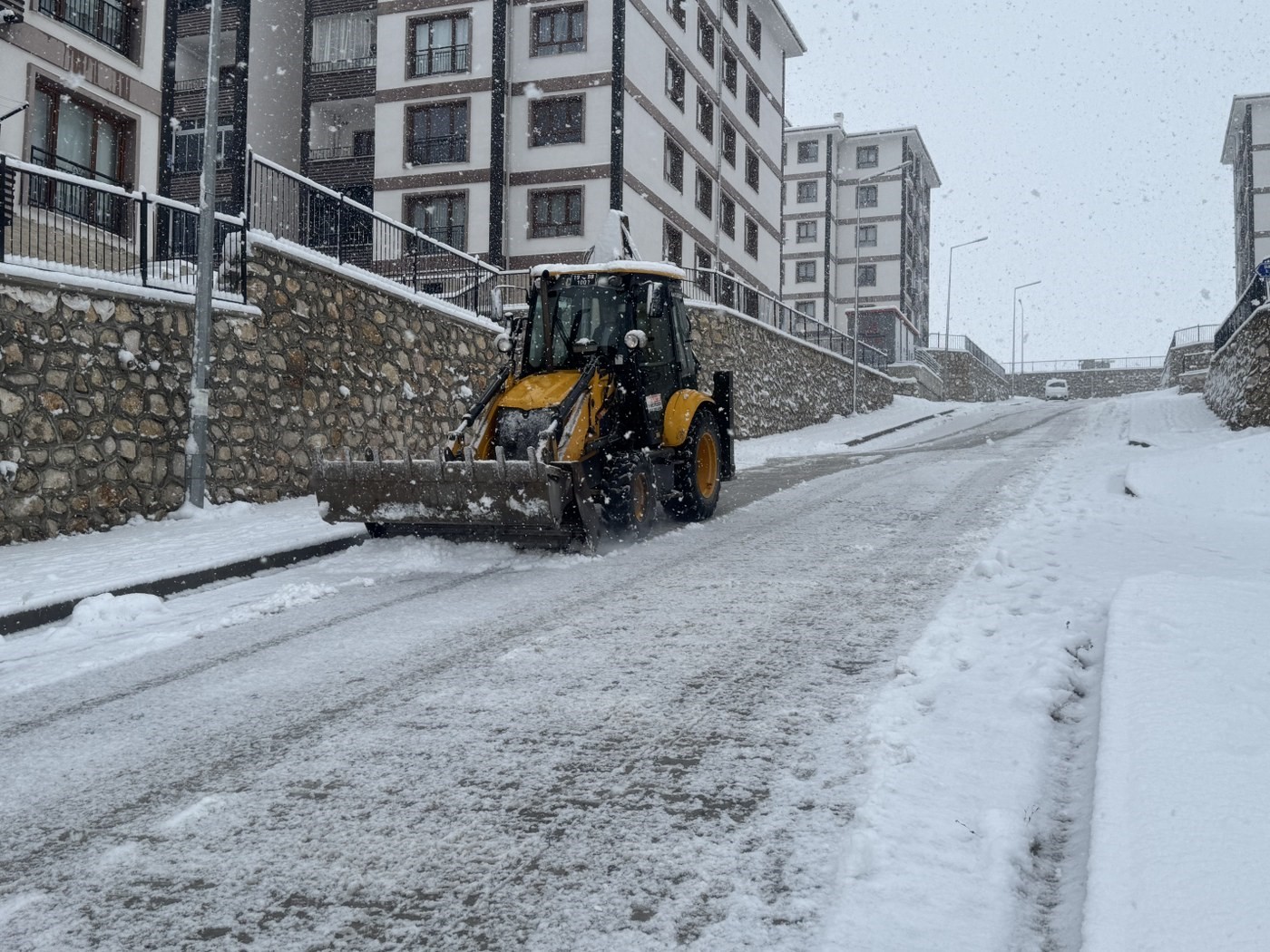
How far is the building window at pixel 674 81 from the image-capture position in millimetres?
32000

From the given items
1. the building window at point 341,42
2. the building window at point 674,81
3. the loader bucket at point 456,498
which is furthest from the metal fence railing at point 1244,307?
the building window at point 341,42

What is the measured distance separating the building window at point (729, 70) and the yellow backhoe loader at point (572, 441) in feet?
94.6

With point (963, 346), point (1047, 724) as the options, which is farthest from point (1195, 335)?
point (1047, 724)

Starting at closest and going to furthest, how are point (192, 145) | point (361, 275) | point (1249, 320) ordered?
point (361, 275) < point (1249, 320) < point (192, 145)

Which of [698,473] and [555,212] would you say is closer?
[698,473]

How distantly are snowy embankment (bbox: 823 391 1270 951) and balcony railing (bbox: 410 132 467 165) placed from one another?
25.8m

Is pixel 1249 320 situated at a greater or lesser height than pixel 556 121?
lesser

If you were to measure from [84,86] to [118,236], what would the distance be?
37.8ft

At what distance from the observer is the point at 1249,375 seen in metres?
19.1

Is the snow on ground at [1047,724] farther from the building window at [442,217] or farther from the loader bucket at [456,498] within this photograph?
the building window at [442,217]

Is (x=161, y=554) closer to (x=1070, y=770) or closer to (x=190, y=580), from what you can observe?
(x=190, y=580)

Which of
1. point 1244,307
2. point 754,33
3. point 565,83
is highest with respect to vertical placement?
point 754,33

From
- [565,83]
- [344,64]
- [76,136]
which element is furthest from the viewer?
[344,64]

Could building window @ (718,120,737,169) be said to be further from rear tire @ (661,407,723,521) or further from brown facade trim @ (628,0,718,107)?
rear tire @ (661,407,723,521)
